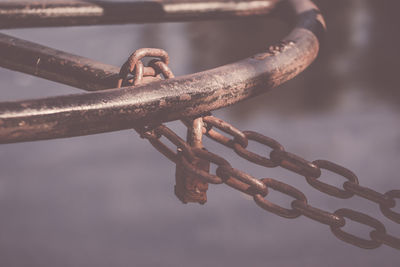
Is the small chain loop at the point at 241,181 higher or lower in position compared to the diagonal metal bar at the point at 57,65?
lower

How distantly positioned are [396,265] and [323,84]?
Answer: 256 cm

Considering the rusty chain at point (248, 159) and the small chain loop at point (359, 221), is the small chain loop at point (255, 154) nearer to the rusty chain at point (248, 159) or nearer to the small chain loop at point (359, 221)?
the rusty chain at point (248, 159)

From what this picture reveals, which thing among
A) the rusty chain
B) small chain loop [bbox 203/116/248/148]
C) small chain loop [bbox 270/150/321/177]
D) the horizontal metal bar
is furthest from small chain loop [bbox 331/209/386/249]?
the horizontal metal bar

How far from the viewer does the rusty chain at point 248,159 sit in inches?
31.9

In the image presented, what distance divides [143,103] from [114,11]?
663 mm

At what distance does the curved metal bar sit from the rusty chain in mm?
61

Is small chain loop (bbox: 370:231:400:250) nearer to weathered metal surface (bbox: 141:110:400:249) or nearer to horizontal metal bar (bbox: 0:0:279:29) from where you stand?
weathered metal surface (bbox: 141:110:400:249)

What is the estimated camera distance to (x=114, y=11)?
51.7 inches

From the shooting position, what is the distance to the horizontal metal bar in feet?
4.20

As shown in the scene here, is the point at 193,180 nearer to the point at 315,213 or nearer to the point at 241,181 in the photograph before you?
the point at 241,181

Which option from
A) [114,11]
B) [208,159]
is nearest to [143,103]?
[208,159]

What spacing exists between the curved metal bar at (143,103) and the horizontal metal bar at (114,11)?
46 centimetres

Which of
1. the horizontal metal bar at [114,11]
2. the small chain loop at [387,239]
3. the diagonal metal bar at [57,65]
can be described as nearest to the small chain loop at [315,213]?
the small chain loop at [387,239]

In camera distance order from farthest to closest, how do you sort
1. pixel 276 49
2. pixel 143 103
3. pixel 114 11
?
pixel 114 11 < pixel 276 49 < pixel 143 103
